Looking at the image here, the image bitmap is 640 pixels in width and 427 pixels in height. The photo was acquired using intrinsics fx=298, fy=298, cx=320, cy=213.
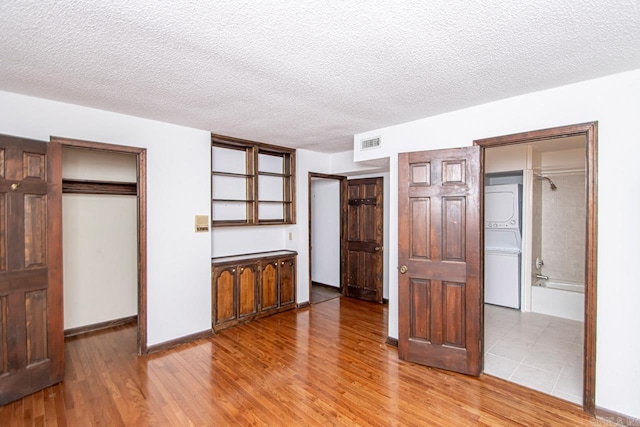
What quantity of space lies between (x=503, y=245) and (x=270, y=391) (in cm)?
433

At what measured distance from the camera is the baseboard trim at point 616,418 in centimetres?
210

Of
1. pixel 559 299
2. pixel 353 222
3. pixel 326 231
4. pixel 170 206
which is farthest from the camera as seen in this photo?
pixel 326 231

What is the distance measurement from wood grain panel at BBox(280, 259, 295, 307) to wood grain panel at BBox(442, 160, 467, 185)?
265cm

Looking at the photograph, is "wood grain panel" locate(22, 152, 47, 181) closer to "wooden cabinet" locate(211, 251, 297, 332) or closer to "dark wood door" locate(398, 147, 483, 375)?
"wooden cabinet" locate(211, 251, 297, 332)

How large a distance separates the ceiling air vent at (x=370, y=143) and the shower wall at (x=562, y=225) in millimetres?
2898

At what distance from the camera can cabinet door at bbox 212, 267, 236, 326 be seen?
3809 millimetres

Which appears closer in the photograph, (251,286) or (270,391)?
(270,391)

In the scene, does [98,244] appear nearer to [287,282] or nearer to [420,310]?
[287,282]

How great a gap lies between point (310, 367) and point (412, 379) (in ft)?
3.15

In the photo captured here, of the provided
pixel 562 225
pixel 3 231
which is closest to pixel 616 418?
pixel 562 225

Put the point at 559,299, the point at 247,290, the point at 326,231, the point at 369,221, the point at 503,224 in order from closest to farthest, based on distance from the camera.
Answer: the point at 247,290 → the point at 559,299 → the point at 503,224 → the point at 369,221 → the point at 326,231

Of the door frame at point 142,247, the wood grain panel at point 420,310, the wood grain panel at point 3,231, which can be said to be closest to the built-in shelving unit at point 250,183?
the door frame at point 142,247

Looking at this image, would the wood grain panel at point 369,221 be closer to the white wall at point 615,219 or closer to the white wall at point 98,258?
the white wall at point 615,219

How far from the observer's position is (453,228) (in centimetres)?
286
